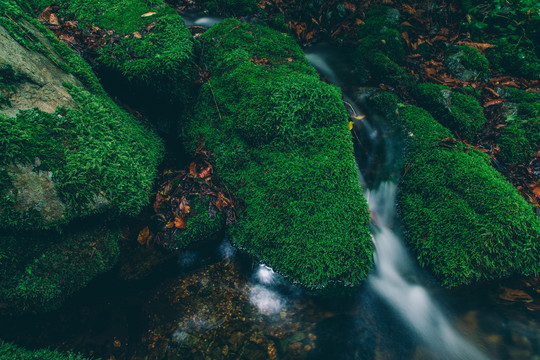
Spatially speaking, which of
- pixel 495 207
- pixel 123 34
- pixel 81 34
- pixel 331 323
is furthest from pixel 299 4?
pixel 331 323

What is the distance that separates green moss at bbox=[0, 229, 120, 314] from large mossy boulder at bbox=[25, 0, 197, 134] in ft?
6.87

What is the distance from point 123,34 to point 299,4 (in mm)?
4498

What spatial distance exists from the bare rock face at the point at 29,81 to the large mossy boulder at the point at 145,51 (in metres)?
0.77

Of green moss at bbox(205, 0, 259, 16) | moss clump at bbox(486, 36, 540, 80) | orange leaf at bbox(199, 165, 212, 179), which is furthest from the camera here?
green moss at bbox(205, 0, 259, 16)

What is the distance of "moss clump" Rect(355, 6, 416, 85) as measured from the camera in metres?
4.94

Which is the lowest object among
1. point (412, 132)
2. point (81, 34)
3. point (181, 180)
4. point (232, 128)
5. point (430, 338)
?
point (430, 338)

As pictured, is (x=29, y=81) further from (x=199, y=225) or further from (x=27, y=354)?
(x=27, y=354)

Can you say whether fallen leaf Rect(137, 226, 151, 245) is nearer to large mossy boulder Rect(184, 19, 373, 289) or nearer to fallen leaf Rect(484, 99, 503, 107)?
large mossy boulder Rect(184, 19, 373, 289)

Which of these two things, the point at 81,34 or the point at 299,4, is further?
the point at 299,4

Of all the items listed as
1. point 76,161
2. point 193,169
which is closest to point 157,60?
point 193,169

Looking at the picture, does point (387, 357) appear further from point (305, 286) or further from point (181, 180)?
point (181, 180)

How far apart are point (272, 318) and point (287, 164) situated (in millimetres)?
1972

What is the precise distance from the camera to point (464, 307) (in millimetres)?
3051

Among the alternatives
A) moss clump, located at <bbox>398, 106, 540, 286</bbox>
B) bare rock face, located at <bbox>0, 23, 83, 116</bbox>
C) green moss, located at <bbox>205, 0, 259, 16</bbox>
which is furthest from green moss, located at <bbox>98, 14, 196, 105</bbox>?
moss clump, located at <bbox>398, 106, 540, 286</bbox>
